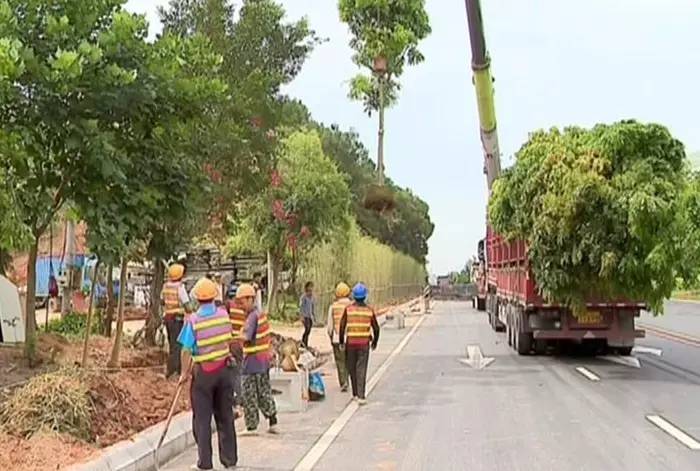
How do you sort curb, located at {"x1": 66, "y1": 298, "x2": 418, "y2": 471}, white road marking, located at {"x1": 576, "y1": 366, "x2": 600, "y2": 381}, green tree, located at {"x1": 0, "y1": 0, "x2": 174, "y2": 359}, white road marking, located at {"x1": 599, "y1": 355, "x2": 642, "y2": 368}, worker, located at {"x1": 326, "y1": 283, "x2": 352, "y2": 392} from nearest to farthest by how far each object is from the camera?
curb, located at {"x1": 66, "y1": 298, "x2": 418, "y2": 471}
green tree, located at {"x1": 0, "y1": 0, "x2": 174, "y2": 359}
worker, located at {"x1": 326, "y1": 283, "x2": 352, "y2": 392}
white road marking, located at {"x1": 576, "y1": 366, "x2": 600, "y2": 381}
white road marking, located at {"x1": 599, "y1": 355, "x2": 642, "y2": 368}

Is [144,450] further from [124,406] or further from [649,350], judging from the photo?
[649,350]

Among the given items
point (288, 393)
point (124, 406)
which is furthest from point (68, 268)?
point (124, 406)

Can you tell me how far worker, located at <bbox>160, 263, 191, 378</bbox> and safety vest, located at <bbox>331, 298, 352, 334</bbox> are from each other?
226 cm

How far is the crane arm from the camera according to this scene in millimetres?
21422

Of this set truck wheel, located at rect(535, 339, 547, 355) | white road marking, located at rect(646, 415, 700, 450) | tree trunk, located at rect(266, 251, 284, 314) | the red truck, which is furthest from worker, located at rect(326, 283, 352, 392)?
tree trunk, located at rect(266, 251, 284, 314)

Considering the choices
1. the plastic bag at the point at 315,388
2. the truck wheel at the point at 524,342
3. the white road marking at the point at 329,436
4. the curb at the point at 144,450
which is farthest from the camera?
the truck wheel at the point at 524,342

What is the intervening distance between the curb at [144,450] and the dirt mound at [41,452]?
212 mm

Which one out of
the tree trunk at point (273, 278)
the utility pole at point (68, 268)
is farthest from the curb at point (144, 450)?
the tree trunk at point (273, 278)

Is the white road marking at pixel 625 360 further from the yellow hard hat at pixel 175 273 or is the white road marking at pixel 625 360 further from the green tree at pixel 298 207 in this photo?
the green tree at pixel 298 207

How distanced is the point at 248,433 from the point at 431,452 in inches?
92.9

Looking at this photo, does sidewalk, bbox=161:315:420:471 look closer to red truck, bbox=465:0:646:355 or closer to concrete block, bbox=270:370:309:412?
concrete block, bbox=270:370:309:412

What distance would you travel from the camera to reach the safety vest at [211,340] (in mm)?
9477

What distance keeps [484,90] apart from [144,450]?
16.8 m

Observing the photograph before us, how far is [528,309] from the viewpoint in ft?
67.7
